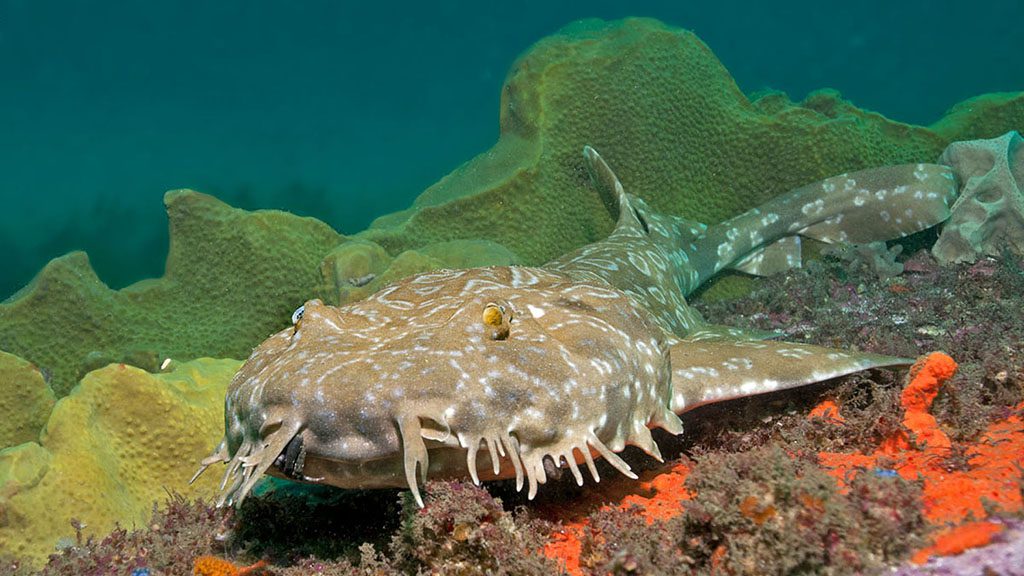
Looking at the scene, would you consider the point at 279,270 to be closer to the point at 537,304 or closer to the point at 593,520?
the point at 537,304

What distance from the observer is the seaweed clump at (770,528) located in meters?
2.28

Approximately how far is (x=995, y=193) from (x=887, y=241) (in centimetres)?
115

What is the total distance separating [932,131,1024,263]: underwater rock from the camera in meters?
7.08

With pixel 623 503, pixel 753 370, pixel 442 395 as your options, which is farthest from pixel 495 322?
pixel 753 370

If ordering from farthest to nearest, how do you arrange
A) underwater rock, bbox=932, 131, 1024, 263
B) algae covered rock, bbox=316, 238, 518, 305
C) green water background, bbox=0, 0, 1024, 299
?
green water background, bbox=0, 0, 1024, 299, underwater rock, bbox=932, 131, 1024, 263, algae covered rock, bbox=316, 238, 518, 305

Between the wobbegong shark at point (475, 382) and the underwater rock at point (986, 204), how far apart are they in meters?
4.46

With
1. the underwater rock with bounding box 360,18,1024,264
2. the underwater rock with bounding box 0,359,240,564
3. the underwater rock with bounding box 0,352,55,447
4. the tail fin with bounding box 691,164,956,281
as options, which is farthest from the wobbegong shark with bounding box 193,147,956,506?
the underwater rock with bounding box 360,18,1024,264

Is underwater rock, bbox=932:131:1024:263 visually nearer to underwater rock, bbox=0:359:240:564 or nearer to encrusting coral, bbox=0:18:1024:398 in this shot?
encrusting coral, bbox=0:18:1024:398

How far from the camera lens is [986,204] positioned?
7215mm

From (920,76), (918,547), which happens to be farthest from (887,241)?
(920,76)

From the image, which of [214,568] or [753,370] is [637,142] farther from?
[214,568]

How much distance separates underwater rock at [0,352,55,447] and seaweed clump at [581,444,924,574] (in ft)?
15.4

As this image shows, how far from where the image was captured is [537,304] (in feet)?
11.8

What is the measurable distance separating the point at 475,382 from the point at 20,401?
4.41 meters
